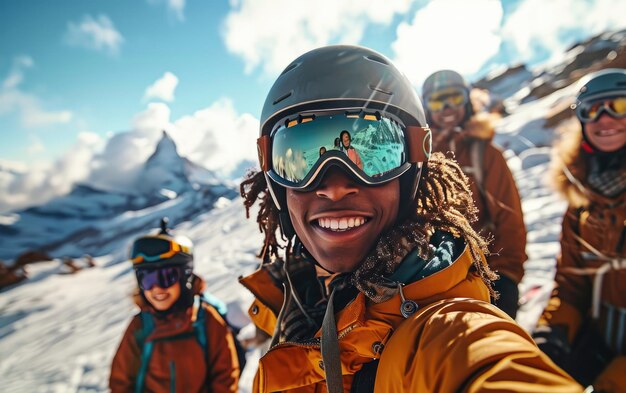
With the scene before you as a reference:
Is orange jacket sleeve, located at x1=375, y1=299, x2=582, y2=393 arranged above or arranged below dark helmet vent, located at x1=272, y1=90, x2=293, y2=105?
below

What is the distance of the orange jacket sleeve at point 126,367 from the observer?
10.3 feet

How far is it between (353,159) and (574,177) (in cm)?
292

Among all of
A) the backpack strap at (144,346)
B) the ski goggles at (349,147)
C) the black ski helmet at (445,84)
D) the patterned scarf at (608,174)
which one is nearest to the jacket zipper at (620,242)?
the patterned scarf at (608,174)

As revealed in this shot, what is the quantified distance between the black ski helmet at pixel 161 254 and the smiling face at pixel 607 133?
451cm

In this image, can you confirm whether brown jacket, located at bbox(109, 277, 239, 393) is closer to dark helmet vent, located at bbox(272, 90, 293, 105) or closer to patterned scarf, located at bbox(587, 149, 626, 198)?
dark helmet vent, located at bbox(272, 90, 293, 105)

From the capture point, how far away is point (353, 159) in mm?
1502

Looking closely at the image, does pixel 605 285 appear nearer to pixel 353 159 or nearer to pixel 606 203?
pixel 606 203

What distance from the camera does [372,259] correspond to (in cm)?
133

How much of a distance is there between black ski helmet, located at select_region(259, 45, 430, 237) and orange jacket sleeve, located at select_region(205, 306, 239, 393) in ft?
7.53

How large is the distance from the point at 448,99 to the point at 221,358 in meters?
3.88

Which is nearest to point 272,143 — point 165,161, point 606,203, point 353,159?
point 353,159

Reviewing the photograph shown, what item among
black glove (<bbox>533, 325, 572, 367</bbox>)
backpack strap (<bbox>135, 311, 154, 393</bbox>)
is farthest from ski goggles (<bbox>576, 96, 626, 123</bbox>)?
backpack strap (<bbox>135, 311, 154, 393</bbox>)

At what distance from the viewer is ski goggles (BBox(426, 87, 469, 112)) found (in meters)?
3.54

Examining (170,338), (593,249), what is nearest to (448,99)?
(593,249)
